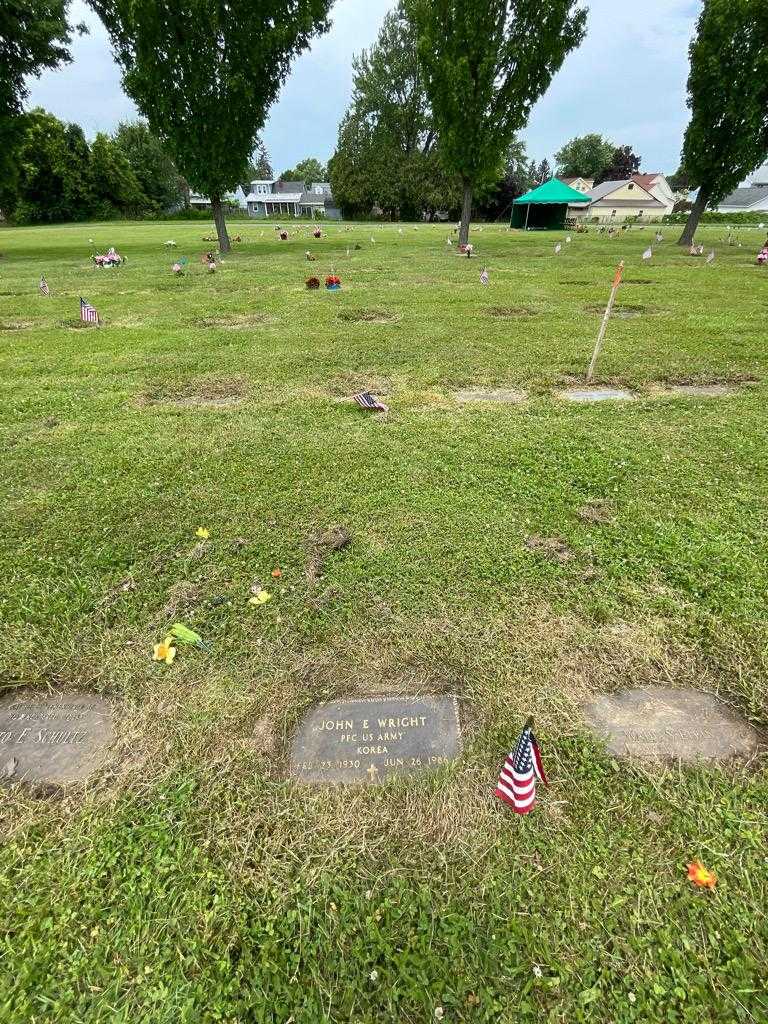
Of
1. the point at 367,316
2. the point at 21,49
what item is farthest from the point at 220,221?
the point at 367,316

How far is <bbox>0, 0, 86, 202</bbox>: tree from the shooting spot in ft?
51.2

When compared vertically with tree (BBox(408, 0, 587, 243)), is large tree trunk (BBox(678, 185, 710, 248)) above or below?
below

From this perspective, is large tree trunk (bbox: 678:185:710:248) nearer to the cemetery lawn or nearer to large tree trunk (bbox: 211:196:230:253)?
large tree trunk (bbox: 211:196:230:253)

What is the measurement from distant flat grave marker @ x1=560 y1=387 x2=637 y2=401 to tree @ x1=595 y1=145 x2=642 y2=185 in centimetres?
8345

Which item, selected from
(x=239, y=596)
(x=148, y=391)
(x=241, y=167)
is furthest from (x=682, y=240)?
(x=239, y=596)

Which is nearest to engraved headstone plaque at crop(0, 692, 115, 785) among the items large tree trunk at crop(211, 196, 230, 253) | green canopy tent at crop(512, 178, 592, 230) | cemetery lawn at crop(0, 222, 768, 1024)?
cemetery lawn at crop(0, 222, 768, 1024)

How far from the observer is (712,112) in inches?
621

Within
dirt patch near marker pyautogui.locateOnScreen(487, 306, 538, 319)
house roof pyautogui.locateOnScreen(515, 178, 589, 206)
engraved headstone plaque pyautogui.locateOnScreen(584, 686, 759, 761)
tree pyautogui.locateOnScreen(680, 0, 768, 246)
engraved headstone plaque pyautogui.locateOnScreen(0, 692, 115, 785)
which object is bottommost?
engraved headstone plaque pyautogui.locateOnScreen(0, 692, 115, 785)

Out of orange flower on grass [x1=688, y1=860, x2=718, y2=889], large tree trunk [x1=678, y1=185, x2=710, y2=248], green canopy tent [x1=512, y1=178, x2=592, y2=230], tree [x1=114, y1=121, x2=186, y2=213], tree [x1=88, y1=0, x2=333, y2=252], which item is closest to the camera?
orange flower on grass [x1=688, y1=860, x2=718, y2=889]

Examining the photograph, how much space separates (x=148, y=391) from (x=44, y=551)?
9.33 feet

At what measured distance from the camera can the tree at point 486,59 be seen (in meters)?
14.5

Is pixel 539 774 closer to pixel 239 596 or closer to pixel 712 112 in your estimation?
pixel 239 596

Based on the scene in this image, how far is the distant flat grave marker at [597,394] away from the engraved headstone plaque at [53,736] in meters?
A: 4.66

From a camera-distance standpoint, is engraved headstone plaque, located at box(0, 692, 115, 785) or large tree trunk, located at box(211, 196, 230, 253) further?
large tree trunk, located at box(211, 196, 230, 253)
